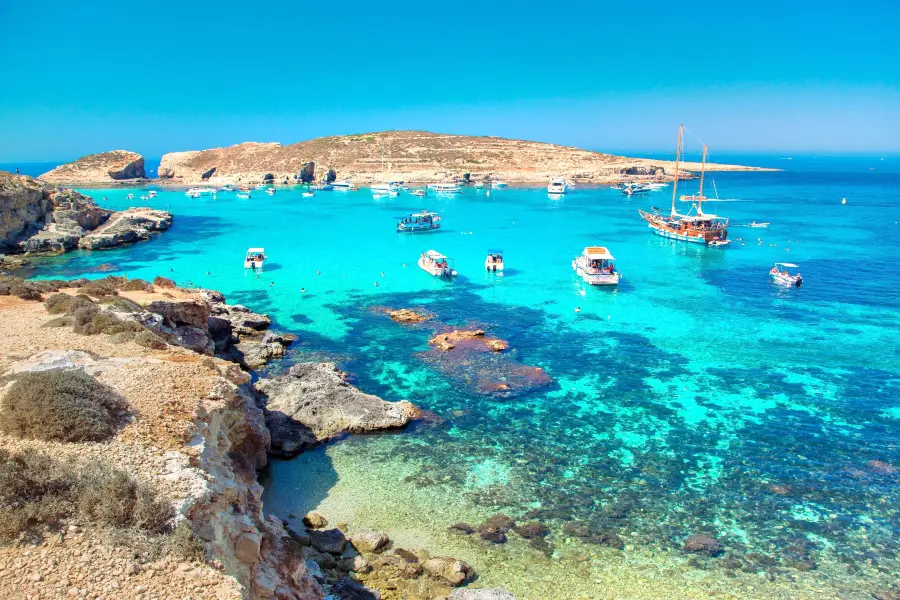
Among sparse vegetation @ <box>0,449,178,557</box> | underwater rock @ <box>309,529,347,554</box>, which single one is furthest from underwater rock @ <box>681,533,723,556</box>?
sparse vegetation @ <box>0,449,178,557</box>

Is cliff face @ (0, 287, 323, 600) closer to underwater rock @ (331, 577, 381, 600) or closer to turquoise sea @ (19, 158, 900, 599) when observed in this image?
underwater rock @ (331, 577, 381, 600)

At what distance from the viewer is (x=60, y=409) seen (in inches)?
374

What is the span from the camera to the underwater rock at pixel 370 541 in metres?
12.7

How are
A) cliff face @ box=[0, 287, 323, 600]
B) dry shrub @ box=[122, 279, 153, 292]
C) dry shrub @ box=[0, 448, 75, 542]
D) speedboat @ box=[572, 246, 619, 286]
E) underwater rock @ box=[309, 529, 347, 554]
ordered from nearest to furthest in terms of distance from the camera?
cliff face @ box=[0, 287, 323, 600]
dry shrub @ box=[0, 448, 75, 542]
underwater rock @ box=[309, 529, 347, 554]
dry shrub @ box=[122, 279, 153, 292]
speedboat @ box=[572, 246, 619, 286]

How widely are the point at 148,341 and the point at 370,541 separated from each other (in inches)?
308

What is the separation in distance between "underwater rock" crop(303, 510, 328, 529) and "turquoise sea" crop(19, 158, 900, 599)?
47cm

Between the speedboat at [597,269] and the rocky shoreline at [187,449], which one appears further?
the speedboat at [597,269]

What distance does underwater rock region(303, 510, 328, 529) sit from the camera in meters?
13.6

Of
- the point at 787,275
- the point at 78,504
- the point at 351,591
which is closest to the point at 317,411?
the point at 351,591

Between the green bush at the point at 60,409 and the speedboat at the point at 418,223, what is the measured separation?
49480 mm

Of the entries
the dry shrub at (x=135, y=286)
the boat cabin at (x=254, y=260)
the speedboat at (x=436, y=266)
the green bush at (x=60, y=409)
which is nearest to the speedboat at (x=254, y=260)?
the boat cabin at (x=254, y=260)

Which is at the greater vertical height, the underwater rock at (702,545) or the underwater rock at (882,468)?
the underwater rock at (882,468)

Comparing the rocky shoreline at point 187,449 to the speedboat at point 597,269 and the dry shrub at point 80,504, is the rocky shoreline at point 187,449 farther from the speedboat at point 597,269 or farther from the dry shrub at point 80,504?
the speedboat at point 597,269

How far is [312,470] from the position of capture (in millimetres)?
16031
